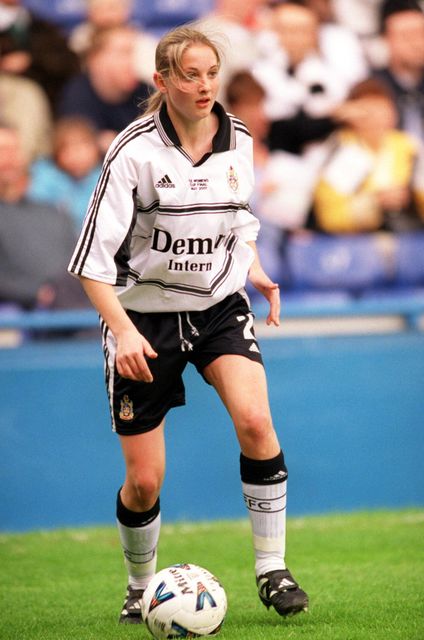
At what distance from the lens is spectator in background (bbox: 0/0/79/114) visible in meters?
8.93

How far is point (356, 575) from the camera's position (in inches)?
224

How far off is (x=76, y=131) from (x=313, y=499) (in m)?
3.28

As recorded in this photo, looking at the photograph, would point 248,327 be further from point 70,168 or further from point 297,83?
point 297,83

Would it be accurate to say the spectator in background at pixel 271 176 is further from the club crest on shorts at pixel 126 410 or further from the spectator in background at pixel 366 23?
the club crest on shorts at pixel 126 410

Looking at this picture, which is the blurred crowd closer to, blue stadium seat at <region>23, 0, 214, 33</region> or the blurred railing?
blue stadium seat at <region>23, 0, 214, 33</region>

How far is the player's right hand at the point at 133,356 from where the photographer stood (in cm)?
416

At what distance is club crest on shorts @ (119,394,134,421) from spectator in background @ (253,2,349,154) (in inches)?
196

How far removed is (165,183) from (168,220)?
147 millimetres

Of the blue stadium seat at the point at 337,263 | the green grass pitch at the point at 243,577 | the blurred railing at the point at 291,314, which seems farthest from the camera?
the blue stadium seat at the point at 337,263

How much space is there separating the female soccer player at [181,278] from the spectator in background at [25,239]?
3818 mm

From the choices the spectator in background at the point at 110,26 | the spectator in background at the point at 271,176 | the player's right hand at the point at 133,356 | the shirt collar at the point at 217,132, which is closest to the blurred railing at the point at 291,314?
the spectator in background at the point at 271,176

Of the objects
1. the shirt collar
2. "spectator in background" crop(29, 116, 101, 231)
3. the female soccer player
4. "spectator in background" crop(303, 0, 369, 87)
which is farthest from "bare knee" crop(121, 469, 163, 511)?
"spectator in background" crop(303, 0, 369, 87)

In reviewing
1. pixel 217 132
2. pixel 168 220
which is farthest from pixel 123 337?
pixel 217 132

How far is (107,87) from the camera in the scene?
900 cm
